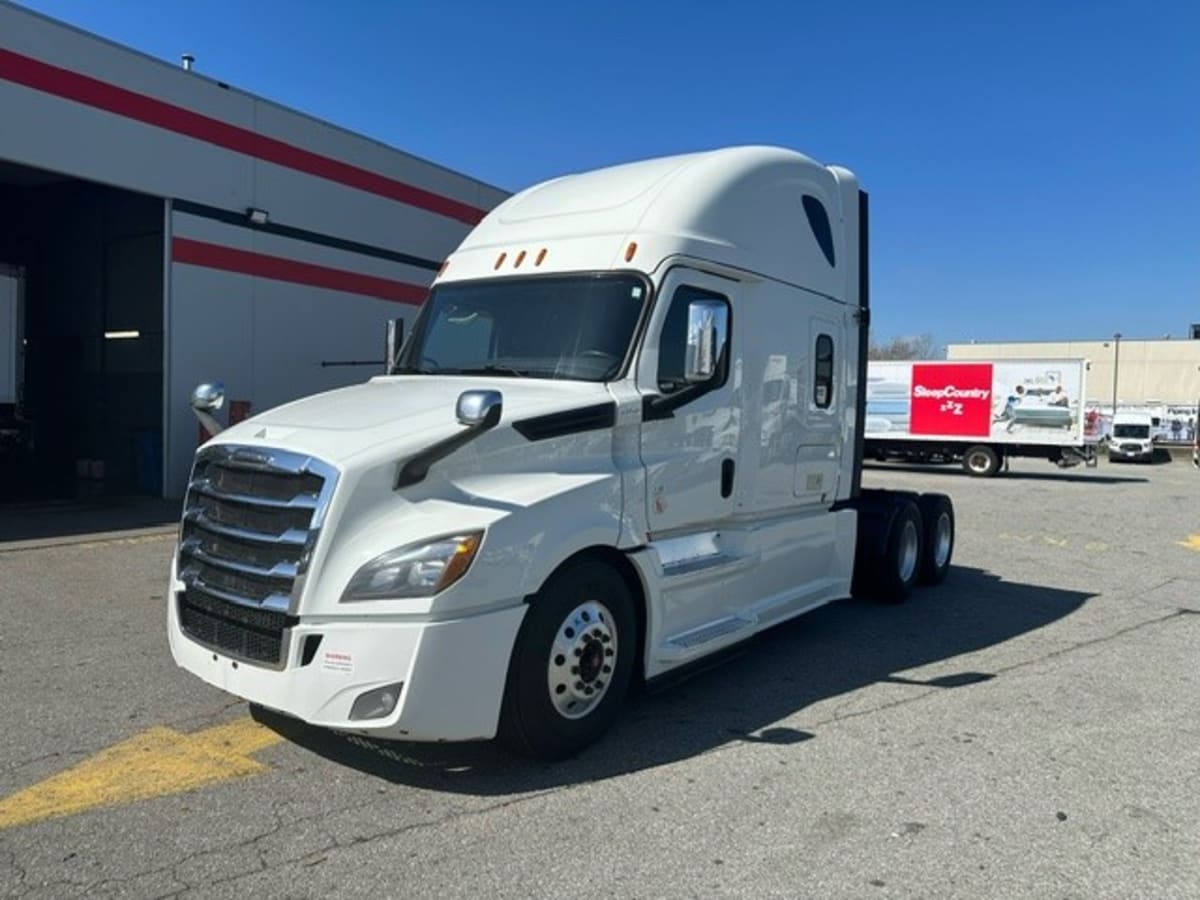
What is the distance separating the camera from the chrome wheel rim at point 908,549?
859cm

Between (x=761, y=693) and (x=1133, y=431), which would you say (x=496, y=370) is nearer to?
(x=761, y=693)

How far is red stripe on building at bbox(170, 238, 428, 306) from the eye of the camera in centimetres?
1464

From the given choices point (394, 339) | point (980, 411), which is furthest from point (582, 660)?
point (980, 411)

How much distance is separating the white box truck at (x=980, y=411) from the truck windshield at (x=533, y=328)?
73.6ft

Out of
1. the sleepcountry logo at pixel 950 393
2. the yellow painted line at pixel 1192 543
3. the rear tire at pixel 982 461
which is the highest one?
the sleepcountry logo at pixel 950 393

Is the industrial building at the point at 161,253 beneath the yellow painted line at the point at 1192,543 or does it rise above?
above

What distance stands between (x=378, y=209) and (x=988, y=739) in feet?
51.9

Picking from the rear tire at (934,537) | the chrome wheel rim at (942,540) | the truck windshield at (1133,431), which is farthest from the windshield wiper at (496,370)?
the truck windshield at (1133,431)

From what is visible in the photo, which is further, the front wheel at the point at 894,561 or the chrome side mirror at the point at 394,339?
the front wheel at the point at 894,561

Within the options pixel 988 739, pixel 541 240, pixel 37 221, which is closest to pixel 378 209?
pixel 37 221

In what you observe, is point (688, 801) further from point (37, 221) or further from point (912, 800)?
point (37, 221)

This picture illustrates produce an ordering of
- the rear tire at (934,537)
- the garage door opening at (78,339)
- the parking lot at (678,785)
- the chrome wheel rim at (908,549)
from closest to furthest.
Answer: the parking lot at (678,785)
the chrome wheel rim at (908,549)
the rear tire at (934,537)
the garage door opening at (78,339)

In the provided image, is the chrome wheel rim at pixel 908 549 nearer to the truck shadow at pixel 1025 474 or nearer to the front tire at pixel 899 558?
the front tire at pixel 899 558

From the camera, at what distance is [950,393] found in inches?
1140
